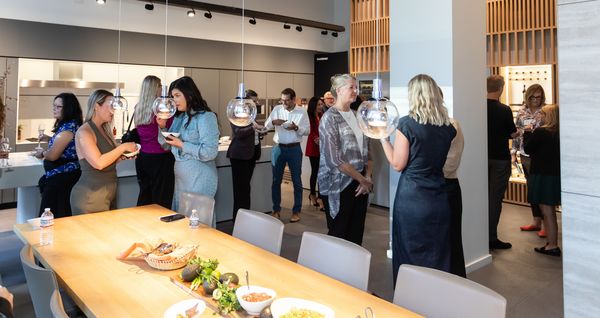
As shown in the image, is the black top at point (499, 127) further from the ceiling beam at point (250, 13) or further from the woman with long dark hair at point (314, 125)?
the ceiling beam at point (250, 13)

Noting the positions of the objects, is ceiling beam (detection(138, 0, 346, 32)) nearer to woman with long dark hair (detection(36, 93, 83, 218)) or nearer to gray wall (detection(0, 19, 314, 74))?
gray wall (detection(0, 19, 314, 74))

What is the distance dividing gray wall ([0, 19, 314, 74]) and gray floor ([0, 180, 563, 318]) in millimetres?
2888

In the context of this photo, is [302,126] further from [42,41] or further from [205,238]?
[42,41]

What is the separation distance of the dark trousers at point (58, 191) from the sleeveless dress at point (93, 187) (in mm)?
660

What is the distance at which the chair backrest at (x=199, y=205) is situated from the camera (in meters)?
3.08

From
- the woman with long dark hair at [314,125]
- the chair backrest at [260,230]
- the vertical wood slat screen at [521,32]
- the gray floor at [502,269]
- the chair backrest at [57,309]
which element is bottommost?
the gray floor at [502,269]

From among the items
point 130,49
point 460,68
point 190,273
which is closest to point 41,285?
point 190,273

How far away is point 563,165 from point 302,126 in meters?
4.11

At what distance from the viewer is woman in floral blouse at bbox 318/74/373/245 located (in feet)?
10.5

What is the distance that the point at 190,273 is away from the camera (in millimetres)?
1838

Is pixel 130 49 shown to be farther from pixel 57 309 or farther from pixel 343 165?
pixel 57 309

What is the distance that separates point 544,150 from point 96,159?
13.3 feet

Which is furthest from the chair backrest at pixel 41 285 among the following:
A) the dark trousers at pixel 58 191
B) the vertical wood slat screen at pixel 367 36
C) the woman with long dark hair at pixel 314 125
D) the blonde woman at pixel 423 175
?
the vertical wood slat screen at pixel 367 36

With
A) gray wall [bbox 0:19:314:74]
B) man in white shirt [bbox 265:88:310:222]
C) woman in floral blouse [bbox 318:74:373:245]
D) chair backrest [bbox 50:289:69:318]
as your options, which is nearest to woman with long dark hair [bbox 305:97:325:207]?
man in white shirt [bbox 265:88:310:222]
